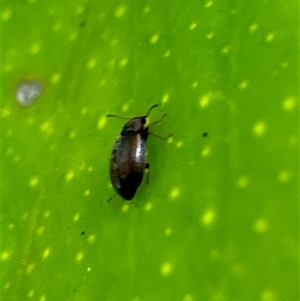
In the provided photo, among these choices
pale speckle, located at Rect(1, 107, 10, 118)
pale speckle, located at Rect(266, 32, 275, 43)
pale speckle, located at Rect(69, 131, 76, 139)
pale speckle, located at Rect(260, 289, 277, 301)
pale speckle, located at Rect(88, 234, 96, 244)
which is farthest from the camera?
pale speckle, located at Rect(1, 107, 10, 118)

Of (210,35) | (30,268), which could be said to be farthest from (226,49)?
(30,268)

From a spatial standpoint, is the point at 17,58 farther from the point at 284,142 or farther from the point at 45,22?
the point at 284,142

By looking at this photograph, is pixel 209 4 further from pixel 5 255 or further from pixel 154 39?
pixel 5 255

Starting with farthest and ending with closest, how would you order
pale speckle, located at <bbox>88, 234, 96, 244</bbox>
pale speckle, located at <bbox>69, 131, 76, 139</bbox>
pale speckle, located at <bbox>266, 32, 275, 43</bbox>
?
pale speckle, located at <bbox>69, 131, 76, 139</bbox>, pale speckle, located at <bbox>88, 234, 96, 244</bbox>, pale speckle, located at <bbox>266, 32, 275, 43</bbox>

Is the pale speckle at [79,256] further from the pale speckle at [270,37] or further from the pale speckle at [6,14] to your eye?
the pale speckle at [6,14]

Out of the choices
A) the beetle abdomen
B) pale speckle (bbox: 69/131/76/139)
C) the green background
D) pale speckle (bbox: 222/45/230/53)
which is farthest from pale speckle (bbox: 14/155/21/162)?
pale speckle (bbox: 222/45/230/53)

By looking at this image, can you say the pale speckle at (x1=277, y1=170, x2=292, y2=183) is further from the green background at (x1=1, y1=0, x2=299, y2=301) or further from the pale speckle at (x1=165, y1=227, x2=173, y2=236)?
the pale speckle at (x1=165, y1=227, x2=173, y2=236)

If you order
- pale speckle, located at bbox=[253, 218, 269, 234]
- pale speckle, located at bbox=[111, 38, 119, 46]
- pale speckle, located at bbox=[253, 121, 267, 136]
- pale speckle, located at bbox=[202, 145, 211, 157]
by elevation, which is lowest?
pale speckle, located at bbox=[253, 218, 269, 234]

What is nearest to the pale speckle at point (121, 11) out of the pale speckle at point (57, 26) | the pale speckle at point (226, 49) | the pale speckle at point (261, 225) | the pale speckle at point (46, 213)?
the pale speckle at point (57, 26)
